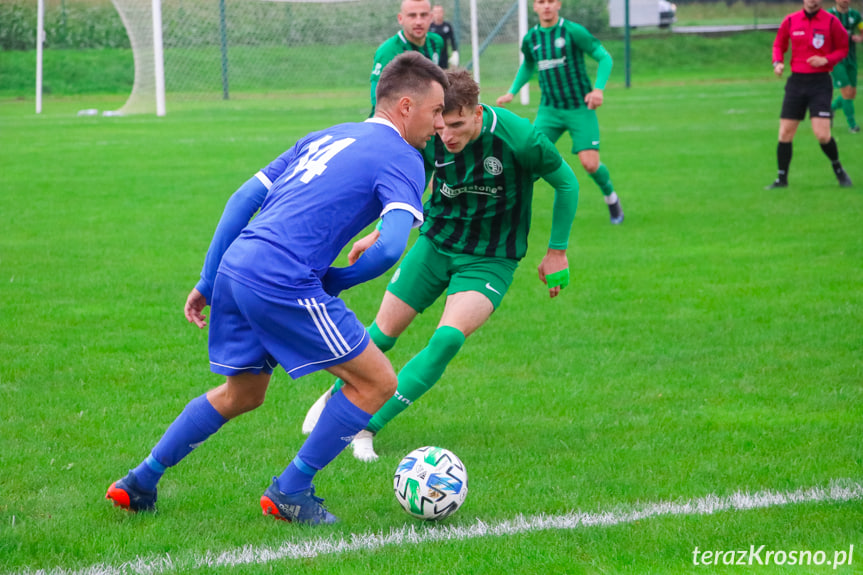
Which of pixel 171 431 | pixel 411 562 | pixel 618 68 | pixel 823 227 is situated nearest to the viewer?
pixel 411 562

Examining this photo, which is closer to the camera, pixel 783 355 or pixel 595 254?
pixel 783 355

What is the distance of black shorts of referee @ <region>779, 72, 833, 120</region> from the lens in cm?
1233

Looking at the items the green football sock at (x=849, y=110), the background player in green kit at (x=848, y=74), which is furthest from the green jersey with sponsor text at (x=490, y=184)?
the green football sock at (x=849, y=110)

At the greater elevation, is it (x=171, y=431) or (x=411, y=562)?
(x=171, y=431)

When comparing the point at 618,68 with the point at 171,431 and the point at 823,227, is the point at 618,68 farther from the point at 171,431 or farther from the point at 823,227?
the point at 171,431

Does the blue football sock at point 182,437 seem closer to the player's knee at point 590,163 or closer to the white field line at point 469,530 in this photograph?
the white field line at point 469,530

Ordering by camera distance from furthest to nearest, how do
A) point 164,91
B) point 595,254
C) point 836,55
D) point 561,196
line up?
point 164,91
point 836,55
point 595,254
point 561,196

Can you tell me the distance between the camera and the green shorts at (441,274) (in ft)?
15.9

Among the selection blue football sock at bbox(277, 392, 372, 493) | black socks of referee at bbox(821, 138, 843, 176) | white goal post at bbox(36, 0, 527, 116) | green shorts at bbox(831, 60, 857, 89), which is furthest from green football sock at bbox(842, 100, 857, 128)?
blue football sock at bbox(277, 392, 372, 493)

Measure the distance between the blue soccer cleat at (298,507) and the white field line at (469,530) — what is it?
152mm

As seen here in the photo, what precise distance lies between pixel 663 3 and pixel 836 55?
35.1 m

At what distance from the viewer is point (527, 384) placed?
572 cm

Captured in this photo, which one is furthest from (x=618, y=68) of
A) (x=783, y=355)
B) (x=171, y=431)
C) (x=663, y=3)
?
(x=171, y=431)
